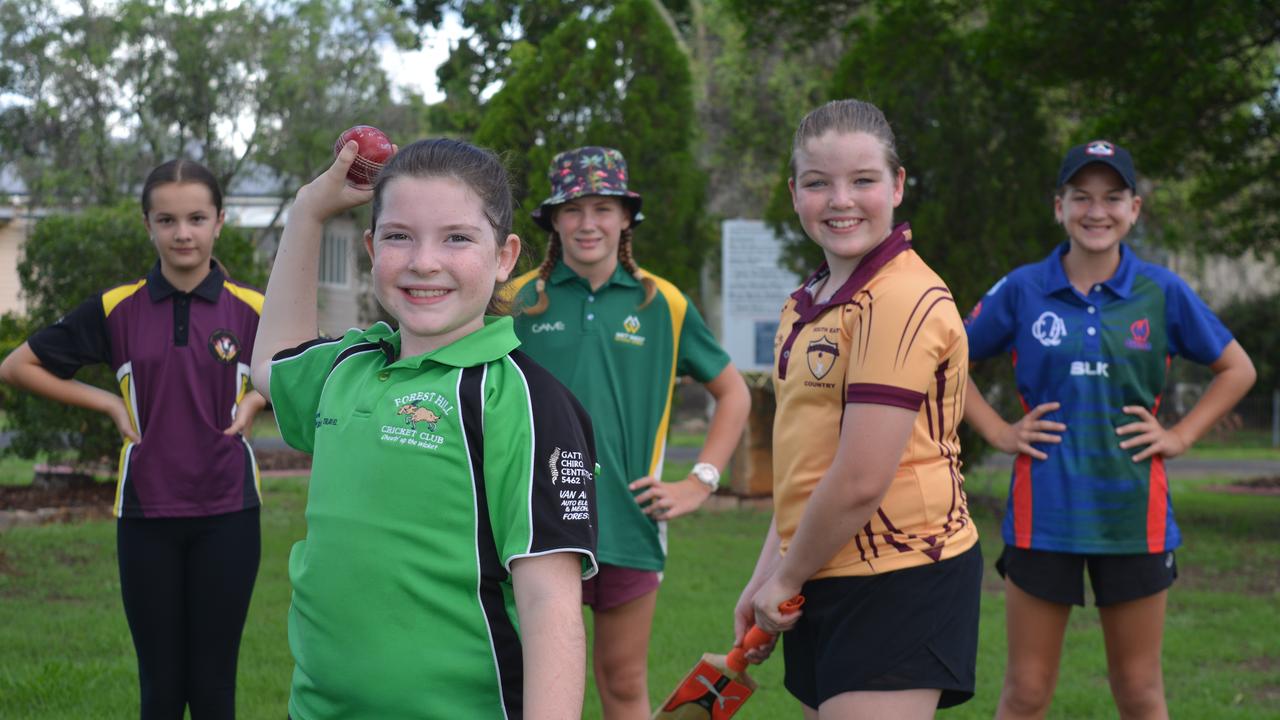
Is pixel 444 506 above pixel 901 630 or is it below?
above

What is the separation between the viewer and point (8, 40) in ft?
79.6

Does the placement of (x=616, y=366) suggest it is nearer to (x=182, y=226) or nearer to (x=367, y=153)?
(x=182, y=226)

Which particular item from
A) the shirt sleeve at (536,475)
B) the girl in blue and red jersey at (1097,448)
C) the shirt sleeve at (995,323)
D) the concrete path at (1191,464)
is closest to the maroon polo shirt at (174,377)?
the shirt sleeve at (536,475)

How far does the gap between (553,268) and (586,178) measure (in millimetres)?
399

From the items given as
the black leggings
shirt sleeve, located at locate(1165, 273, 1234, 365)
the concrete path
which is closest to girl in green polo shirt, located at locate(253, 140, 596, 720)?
the black leggings

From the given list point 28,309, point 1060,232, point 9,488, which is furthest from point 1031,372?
point 9,488

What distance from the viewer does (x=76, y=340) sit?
4.97m

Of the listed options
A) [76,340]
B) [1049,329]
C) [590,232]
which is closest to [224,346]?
[76,340]

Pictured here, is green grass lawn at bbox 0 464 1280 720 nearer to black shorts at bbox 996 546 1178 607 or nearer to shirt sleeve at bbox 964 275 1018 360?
black shorts at bbox 996 546 1178 607

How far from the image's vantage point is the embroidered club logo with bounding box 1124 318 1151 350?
470 centimetres

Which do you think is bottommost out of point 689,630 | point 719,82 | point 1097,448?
point 689,630

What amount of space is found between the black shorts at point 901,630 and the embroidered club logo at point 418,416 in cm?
122

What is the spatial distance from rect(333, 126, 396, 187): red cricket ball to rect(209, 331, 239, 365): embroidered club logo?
2.34 m

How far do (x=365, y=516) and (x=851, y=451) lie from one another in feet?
3.77
